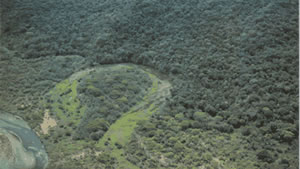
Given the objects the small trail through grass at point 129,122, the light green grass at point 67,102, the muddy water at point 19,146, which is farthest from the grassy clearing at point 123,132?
the muddy water at point 19,146

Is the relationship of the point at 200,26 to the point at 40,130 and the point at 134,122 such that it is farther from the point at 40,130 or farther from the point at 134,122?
the point at 40,130

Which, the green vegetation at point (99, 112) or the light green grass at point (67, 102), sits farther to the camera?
the light green grass at point (67, 102)

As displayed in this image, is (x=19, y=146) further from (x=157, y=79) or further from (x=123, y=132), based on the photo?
(x=157, y=79)

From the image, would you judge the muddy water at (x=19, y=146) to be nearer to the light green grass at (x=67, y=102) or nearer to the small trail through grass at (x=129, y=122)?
the light green grass at (x=67, y=102)

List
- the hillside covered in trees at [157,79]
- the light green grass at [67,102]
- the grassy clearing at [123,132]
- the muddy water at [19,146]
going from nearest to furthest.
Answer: the muddy water at [19,146] → the grassy clearing at [123,132] → the hillside covered in trees at [157,79] → the light green grass at [67,102]

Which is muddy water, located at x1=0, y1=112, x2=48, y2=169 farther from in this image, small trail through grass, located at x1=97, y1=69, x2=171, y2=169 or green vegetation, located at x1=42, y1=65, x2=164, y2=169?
small trail through grass, located at x1=97, y1=69, x2=171, y2=169

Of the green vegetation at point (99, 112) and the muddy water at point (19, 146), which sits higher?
the green vegetation at point (99, 112)

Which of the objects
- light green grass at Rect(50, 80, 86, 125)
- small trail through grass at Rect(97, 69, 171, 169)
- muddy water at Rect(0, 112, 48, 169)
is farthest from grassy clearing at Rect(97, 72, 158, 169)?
muddy water at Rect(0, 112, 48, 169)
